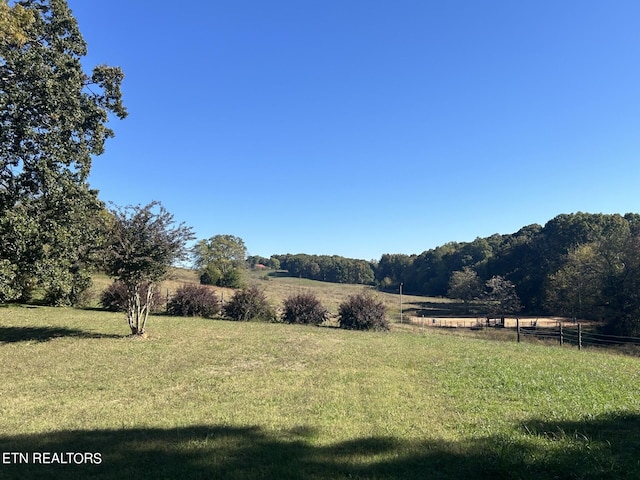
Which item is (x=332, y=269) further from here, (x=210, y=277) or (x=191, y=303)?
(x=191, y=303)

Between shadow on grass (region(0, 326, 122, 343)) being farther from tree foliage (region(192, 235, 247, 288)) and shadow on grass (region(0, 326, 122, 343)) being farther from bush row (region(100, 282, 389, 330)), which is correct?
tree foliage (region(192, 235, 247, 288))

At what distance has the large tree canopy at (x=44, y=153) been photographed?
10352mm

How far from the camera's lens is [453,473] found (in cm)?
398

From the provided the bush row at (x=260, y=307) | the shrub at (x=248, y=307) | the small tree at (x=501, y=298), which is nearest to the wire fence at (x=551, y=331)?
the small tree at (x=501, y=298)

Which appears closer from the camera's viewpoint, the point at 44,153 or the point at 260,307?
the point at 44,153

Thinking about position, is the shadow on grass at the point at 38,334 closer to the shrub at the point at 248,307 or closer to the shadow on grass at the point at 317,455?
the shadow on grass at the point at 317,455

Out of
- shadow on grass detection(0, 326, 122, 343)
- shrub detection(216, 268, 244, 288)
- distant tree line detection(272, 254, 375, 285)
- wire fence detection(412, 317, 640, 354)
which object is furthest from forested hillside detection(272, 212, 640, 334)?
shadow on grass detection(0, 326, 122, 343)

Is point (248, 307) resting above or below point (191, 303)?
below

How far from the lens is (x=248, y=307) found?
23.9 meters

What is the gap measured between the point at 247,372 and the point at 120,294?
16.2m

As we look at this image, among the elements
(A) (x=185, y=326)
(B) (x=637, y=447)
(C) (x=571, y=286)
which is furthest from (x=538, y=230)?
(B) (x=637, y=447)

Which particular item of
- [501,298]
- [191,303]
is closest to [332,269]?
[501,298]

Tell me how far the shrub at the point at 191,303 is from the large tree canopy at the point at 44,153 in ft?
35.8

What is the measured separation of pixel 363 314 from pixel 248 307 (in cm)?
732
